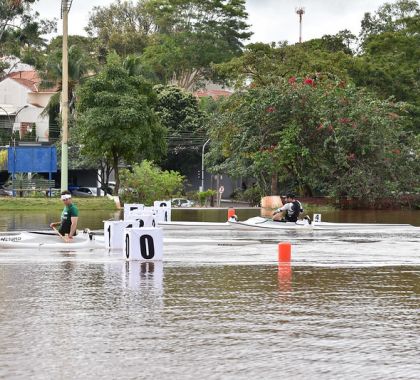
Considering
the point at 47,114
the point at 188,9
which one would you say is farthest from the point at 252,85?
the point at 188,9

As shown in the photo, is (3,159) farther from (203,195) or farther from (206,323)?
(206,323)

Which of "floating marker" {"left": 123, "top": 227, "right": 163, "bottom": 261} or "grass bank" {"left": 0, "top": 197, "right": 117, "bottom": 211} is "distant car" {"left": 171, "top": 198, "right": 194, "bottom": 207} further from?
"floating marker" {"left": 123, "top": 227, "right": 163, "bottom": 261}

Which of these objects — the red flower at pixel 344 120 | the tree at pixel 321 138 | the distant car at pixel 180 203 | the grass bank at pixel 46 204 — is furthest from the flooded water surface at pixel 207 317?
the distant car at pixel 180 203

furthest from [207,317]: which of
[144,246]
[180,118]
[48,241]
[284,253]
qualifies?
[180,118]

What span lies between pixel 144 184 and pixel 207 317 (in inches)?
1924

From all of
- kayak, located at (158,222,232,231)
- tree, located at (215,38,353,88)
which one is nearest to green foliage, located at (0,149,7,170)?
tree, located at (215,38,353,88)

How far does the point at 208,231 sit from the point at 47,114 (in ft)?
187

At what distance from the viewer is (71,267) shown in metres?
20.9

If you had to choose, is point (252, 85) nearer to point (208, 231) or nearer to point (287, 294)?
point (208, 231)

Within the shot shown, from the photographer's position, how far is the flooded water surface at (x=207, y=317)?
1020 cm

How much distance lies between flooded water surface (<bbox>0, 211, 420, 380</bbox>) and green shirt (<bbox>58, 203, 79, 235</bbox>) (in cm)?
174

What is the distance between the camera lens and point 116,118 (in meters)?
Result: 62.9

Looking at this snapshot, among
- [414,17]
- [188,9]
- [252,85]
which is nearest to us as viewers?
[252,85]

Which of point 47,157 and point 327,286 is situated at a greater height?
point 47,157
